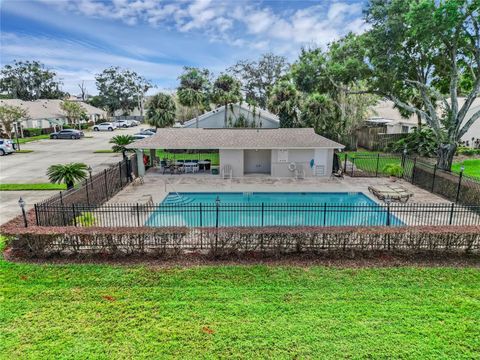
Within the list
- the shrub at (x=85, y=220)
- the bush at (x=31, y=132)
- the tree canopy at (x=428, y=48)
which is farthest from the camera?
the bush at (x=31, y=132)

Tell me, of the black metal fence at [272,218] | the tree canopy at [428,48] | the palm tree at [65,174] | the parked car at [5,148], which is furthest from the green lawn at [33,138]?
the tree canopy at [428,48]

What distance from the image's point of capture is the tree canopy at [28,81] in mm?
78688

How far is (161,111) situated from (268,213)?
23.5m

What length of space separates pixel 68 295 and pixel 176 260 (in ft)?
9.35

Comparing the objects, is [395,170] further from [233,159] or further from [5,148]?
[5,148]

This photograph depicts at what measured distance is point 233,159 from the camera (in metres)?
20.7

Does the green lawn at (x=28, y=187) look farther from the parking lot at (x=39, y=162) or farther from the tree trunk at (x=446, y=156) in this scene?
the tree trunk at (x=446, y=156)

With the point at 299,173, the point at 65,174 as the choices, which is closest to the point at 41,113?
the point at 65,174

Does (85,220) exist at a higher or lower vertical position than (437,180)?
lower

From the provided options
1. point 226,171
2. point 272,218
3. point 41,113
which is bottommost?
point 272,218

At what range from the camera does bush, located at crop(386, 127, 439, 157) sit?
89.0ft

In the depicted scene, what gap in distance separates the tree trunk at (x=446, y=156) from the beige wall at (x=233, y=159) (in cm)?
1291

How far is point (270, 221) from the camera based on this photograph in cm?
1294

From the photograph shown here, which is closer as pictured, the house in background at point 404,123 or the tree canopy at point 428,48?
the tree canopy at point 428,48
